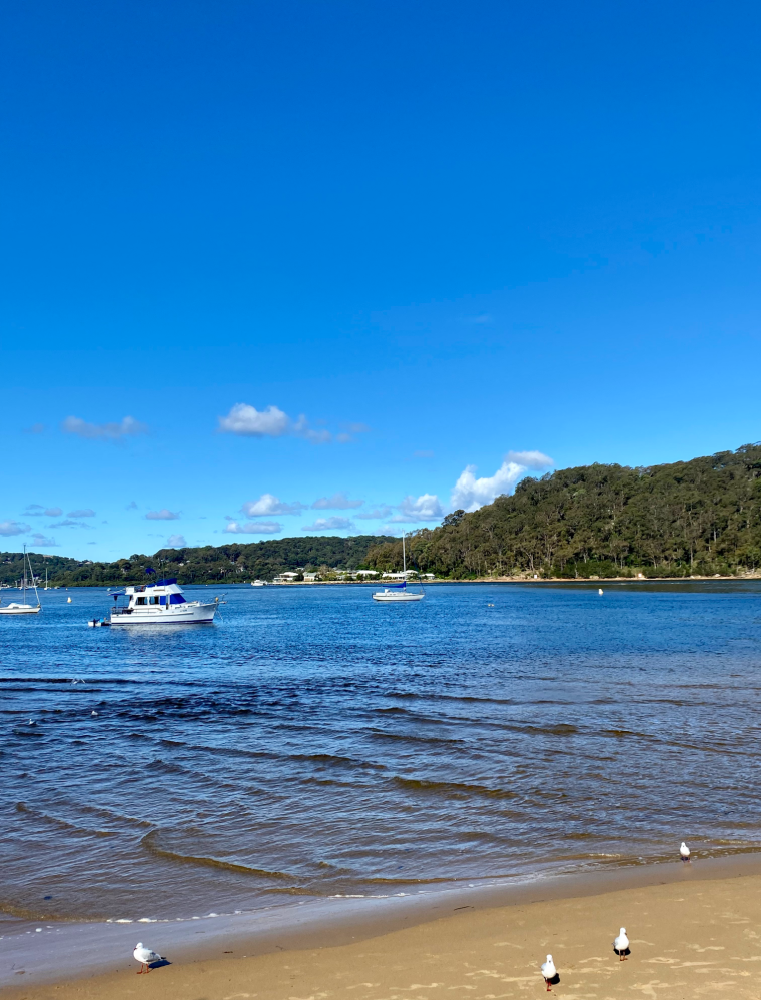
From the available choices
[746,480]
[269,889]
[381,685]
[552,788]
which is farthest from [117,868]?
[746,480]

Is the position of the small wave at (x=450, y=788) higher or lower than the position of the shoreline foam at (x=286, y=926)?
lower

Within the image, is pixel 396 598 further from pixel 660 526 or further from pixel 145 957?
pixel 145 957

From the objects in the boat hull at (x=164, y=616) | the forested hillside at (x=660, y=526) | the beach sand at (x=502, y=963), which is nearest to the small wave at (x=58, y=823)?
the beach sand at (x=502, y=963)

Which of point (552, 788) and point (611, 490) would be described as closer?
point (552, 788)

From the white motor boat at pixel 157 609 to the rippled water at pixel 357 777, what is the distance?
3300cm

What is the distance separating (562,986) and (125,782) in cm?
1092

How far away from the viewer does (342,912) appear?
8.30 metres

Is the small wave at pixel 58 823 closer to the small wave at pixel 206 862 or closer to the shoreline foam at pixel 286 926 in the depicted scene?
the small wave at pixel 206 862

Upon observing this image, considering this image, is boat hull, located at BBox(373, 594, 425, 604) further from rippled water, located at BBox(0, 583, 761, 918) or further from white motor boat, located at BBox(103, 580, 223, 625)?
rippled water, located at BBox(0, 583, 761, 918)

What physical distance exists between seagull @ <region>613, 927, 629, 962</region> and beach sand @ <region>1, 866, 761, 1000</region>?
83mm

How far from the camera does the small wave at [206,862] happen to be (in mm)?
9750

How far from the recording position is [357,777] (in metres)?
14.5

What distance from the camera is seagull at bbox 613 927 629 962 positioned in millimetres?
6570

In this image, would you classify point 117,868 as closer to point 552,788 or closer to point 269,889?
point 269,889
